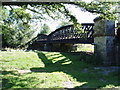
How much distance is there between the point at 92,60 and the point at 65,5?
15.9 ft

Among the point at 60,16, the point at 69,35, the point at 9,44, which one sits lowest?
the point at 9,44

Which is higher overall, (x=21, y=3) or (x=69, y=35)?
(x=21, y=3)

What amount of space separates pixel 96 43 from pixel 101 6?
497cm

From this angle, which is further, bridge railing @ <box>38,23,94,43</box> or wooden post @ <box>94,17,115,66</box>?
bridge railing @ <box>38,23,94,43</box>

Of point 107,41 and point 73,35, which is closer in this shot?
point 107,41

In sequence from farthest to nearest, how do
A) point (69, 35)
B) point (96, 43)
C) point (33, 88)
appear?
point (69, 35), point (96, 43), point (33, 88)

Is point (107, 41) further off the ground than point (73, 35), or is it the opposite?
point (73, 35)

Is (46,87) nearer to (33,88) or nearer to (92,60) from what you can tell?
(33,88)

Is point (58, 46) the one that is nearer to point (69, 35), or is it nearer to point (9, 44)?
point (69, 35)

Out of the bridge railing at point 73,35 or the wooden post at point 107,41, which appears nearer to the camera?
the wooden post at point 107,41

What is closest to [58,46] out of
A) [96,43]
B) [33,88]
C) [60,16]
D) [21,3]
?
[96,43]

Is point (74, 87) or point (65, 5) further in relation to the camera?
point (65, 5)

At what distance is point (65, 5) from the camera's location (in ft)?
20.3

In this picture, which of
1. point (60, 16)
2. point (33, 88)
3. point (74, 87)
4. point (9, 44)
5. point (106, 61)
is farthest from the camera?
point (9, 44)
